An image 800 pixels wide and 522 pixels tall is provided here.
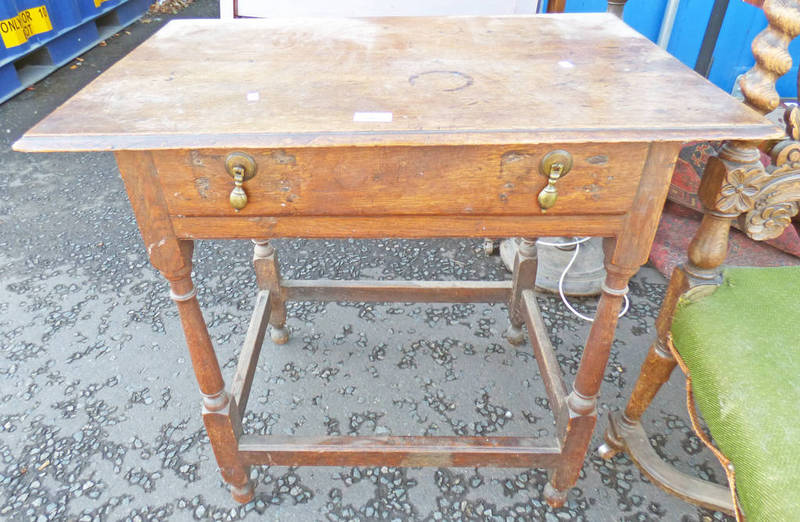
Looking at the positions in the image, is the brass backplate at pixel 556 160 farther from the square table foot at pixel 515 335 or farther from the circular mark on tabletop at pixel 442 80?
the square table foot at pixel 515 335

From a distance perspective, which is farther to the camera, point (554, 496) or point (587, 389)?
point (554, 496)

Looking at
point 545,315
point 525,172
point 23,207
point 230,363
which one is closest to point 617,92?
point 525,172

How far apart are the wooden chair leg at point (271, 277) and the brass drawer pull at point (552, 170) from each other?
1.09 meters

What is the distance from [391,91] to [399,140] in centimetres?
22

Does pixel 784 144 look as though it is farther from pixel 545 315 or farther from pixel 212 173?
pixel 545 315

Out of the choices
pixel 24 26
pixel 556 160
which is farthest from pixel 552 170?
pixel 24 26

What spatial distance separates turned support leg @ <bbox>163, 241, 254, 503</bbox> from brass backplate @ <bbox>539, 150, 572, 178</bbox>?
2.34 feet

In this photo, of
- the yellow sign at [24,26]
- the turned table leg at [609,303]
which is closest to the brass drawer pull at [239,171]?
the turned table leg at [609,303]

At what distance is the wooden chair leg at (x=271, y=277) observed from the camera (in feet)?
5.84

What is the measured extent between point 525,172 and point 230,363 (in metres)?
1.36

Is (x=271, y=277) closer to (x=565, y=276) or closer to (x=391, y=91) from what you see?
(x=391, y=91)

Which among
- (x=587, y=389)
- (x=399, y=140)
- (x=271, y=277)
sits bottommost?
(x=271, y=277)

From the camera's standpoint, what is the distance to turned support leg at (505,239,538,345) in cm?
174

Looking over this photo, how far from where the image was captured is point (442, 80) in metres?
1.07
